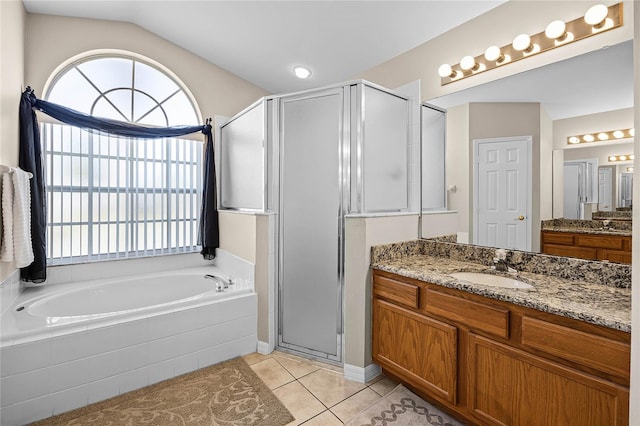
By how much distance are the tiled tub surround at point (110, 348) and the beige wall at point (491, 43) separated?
2148mm

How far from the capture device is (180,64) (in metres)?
3.29

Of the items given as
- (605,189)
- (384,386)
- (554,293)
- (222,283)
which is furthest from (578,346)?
(222,283)

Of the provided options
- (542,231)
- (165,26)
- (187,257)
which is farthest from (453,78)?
(187,257)

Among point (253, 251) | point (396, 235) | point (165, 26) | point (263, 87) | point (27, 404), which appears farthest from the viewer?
point (263, 87)

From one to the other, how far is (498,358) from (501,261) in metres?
0.65

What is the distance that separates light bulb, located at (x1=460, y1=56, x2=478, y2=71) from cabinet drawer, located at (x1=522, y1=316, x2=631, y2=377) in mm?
1656

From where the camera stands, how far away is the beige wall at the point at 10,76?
1932mm

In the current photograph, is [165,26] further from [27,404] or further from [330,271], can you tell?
[27,404]

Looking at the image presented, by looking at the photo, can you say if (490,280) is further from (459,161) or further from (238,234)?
(238,234)

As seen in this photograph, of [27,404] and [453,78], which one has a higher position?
[453,78]

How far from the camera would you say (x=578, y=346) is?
3.72ft

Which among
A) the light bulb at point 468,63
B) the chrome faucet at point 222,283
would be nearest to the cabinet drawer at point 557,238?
the light bulb at point 468,63

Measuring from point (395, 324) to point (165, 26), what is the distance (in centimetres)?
337

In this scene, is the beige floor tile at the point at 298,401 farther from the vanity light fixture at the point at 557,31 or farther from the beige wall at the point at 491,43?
the vanity light fixture at the point at 557,31
